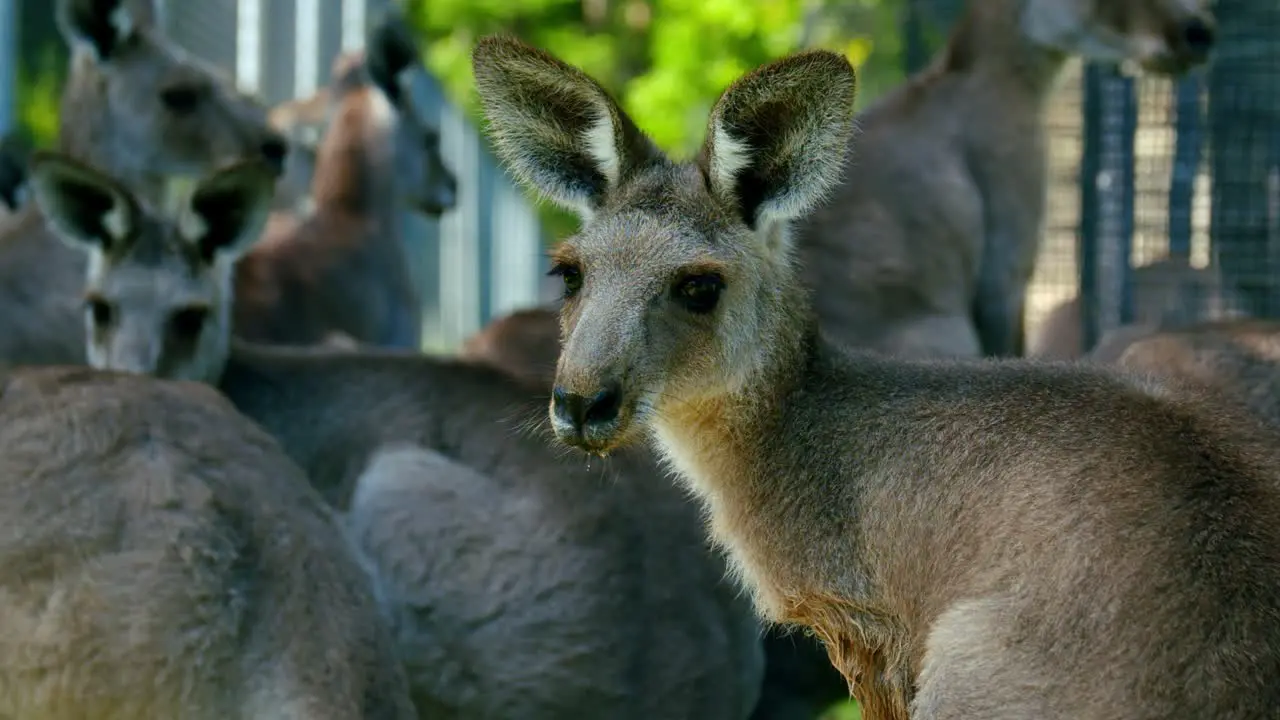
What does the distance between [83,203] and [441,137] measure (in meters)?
7.69

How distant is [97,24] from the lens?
9.00 meters

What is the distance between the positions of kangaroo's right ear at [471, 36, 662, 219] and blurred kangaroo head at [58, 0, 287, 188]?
465 centimetres

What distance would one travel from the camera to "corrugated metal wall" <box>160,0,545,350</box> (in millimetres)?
13305

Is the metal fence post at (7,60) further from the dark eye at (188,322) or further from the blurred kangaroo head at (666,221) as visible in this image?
the blurred kangaroo head at (666,221)

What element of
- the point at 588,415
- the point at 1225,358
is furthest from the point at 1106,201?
the point at 588,415

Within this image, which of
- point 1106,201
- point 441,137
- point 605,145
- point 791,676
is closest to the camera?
point 605,145

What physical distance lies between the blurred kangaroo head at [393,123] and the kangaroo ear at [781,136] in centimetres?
733

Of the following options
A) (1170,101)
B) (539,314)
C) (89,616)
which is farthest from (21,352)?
(1170,101)

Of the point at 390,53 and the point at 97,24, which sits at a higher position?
the point at 97,24

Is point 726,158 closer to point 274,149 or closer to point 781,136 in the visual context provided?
point 781,136

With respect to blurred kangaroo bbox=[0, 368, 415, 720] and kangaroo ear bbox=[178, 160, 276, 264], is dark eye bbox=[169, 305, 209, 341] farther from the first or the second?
blurred kangaroo bbox=[0, 368, 415, 720]

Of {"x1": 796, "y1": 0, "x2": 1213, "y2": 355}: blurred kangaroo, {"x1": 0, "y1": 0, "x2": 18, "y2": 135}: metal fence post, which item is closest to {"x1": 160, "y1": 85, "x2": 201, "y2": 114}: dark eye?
{"x1": 0, "y1": 0, "x2": 18, "y2": 135}: metal fence post

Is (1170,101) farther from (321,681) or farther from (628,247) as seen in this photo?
(321,681)

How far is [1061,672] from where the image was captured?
11.8 ft
